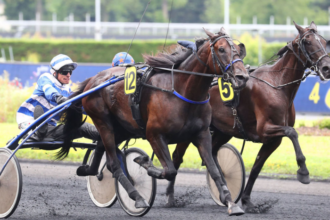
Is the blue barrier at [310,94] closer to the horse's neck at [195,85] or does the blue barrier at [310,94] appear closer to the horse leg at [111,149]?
the horse leg at [111,149]

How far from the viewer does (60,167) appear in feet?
27.9

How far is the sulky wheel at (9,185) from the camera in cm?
516

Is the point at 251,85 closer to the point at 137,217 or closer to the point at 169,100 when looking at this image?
the point at 169,100

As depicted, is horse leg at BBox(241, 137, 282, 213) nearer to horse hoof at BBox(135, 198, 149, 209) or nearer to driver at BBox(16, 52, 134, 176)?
horse hoof at BBox(135, 198, 149, 209)

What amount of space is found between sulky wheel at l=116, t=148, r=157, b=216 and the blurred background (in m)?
1.35

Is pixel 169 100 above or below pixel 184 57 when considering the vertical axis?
below

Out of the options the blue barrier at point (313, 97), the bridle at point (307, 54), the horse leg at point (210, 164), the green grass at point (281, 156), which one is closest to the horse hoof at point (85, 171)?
the horse leg at point (210, 164)

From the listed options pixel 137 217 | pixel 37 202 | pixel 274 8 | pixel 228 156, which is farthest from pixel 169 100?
pixel 274 8

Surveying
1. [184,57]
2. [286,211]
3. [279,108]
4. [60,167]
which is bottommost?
[60,167]

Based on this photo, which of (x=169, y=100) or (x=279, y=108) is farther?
(x=279, y=108)

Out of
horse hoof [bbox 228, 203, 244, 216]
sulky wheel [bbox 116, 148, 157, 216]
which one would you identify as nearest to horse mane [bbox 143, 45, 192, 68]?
sulky wheel [bbox 116, 148, 157, 216]

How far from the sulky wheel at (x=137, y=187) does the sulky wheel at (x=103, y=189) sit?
0.34m

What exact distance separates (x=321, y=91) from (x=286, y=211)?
8960 millimetres

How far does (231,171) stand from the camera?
6.13m
